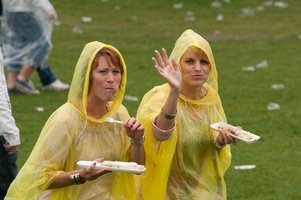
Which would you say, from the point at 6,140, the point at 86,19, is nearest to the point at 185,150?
the point at 6,140

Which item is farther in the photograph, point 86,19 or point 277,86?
point 86,19

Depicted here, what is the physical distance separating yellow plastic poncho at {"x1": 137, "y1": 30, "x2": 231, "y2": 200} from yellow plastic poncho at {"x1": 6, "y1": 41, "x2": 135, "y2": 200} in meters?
0.43

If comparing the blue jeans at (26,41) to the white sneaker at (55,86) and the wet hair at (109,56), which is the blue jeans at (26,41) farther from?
the wet hair at (109,56)

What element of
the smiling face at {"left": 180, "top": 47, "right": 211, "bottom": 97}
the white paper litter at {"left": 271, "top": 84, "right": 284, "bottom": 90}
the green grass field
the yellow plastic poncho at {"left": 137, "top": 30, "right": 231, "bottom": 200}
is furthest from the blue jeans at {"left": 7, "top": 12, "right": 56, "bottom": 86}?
the smiling face at {"left": 180, "top": 47, "right": 211, "bottom": 97}

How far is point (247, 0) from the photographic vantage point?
19609mm

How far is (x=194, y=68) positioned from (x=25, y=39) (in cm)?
653

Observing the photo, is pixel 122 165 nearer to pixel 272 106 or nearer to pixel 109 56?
pixel 109 56

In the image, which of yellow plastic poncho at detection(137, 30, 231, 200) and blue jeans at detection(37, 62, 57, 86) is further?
blue jeans at detection(37, 62, 57, 86)

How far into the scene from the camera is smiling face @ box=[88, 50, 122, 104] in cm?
568

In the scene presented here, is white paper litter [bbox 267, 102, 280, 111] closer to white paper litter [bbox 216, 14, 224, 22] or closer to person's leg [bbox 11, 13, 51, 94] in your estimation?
person's leg [bbox 11, 13, 51, 94]

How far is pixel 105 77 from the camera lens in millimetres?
5691

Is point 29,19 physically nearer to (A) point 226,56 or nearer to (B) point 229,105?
(B) point 229,105

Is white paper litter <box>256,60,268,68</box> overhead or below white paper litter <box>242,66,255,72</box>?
below

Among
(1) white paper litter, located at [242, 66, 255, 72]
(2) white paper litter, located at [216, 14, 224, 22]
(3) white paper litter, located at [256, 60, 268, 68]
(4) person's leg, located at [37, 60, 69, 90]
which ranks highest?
(4) person's leg, located at [37, 60, 69, 90]
